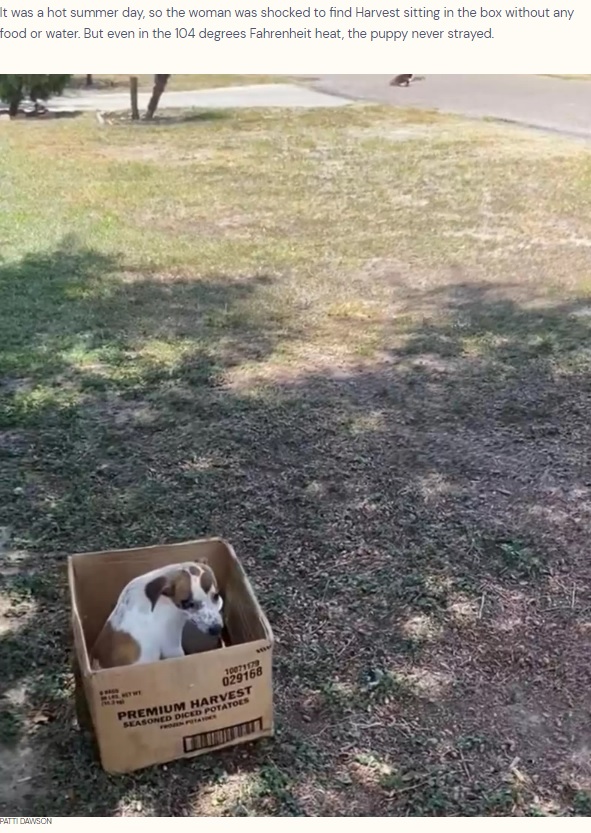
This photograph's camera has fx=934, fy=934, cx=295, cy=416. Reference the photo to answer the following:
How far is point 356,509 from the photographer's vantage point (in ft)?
9.89

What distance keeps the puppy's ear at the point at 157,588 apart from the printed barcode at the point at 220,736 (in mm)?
286

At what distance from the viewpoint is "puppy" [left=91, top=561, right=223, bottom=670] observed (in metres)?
1.97

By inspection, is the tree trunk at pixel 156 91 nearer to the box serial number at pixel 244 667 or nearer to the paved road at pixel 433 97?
the paved road at pixel 433 97

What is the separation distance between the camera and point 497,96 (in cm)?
1380

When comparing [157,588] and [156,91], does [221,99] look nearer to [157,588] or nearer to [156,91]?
[156,91]

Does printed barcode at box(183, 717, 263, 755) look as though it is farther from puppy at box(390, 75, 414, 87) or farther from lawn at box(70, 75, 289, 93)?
lawn at box(70, 75, 289, 93)

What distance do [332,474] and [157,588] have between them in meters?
1.34

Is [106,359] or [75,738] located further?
[106,359]

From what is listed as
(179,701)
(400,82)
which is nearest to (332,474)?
(179,701)

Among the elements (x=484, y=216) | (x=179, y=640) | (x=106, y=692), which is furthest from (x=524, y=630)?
(x=484, y=216)
